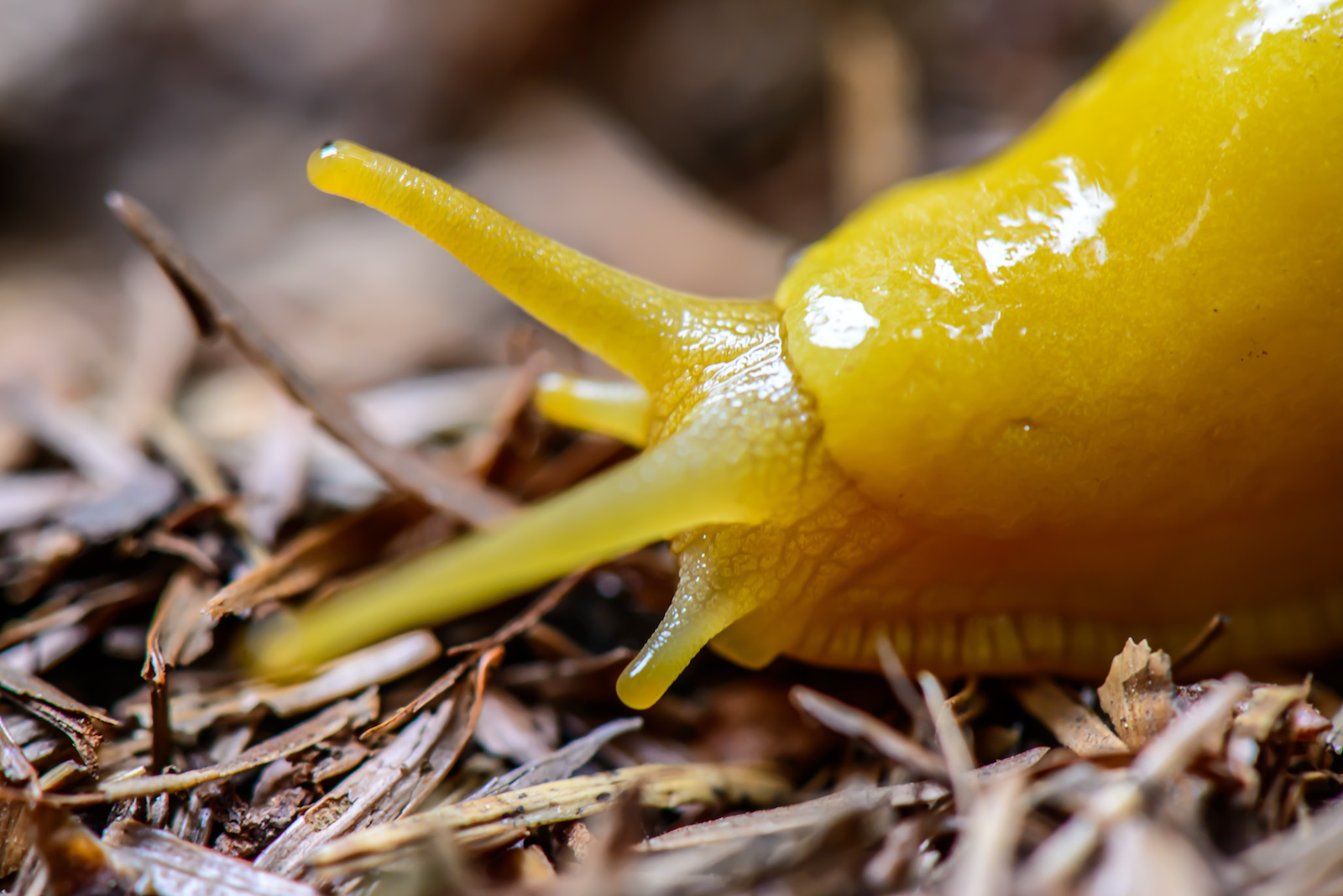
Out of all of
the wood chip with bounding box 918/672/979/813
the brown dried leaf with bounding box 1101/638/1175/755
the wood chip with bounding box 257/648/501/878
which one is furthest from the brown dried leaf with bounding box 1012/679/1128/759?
the wood chip with bounding box 257/648/501/878

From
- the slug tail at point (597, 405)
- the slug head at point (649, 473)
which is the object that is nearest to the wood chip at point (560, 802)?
the slug head at point (649, 473)

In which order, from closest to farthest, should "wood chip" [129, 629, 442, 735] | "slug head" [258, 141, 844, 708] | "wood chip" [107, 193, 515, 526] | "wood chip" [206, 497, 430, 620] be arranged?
"slug head" [258, 141, 844, 708] < "wood chip" [129, 629, 442, 735] < "wood chip" [206, 497, 430, 620] < "wood chip" [107, 193, 515, 526]

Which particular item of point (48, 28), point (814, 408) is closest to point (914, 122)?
point (814, 408)

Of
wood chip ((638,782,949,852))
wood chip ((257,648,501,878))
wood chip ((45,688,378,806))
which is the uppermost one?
wood chip ((45,688,378,806))

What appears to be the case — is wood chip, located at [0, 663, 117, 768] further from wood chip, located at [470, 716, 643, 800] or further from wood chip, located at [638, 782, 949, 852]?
wood chip, located at [638, 782, 949, 852]

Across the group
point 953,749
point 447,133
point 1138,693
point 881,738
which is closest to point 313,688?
point 881,738

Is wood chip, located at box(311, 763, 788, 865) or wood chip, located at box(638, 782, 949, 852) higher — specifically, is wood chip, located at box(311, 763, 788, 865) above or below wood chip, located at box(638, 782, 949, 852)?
above

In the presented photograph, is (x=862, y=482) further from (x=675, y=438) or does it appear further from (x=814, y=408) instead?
(x=675, y=438)

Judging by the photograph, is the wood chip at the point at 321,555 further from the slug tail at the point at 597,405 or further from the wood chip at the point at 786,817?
the wood chip at the point at 786,817
